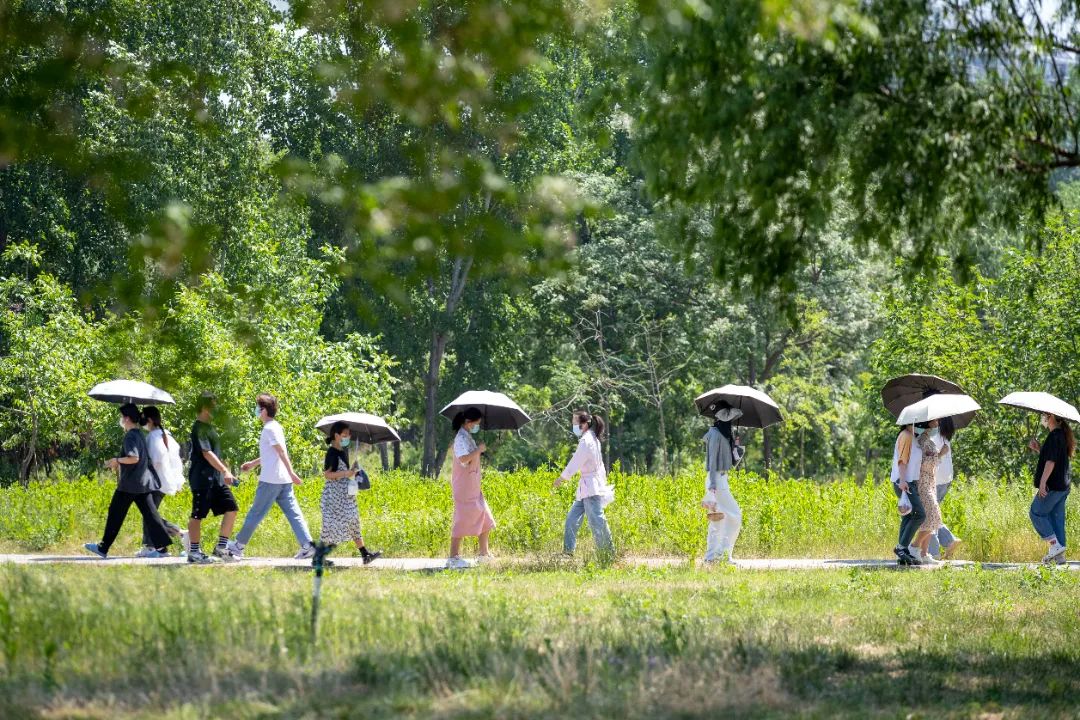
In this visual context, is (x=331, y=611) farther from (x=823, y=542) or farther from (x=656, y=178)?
(x=823, y=542)

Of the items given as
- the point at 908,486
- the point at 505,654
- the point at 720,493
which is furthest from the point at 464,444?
the point at 505,654

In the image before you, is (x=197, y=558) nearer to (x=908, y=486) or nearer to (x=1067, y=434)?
(x=908, y=486)

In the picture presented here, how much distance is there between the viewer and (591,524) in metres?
16.0

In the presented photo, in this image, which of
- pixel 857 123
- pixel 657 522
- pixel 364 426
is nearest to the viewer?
pixel 857 123

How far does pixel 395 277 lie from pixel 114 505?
9.93m

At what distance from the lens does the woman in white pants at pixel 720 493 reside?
15586 millimetres

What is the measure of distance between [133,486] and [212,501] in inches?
35.0

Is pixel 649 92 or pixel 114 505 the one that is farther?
pixel 114 505

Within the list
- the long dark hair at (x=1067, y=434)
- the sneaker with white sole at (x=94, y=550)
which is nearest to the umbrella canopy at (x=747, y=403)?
the long dark hair at (x=1067, y=434)

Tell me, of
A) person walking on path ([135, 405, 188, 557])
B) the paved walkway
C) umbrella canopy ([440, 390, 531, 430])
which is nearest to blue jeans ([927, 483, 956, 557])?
the paved walkway

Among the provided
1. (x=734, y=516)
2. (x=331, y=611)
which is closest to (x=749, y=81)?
(x=331, y=611)

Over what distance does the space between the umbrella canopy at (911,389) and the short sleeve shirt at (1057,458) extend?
4.69 feet

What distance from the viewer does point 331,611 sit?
9.64m

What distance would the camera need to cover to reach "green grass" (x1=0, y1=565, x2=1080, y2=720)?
7523 millimetres
